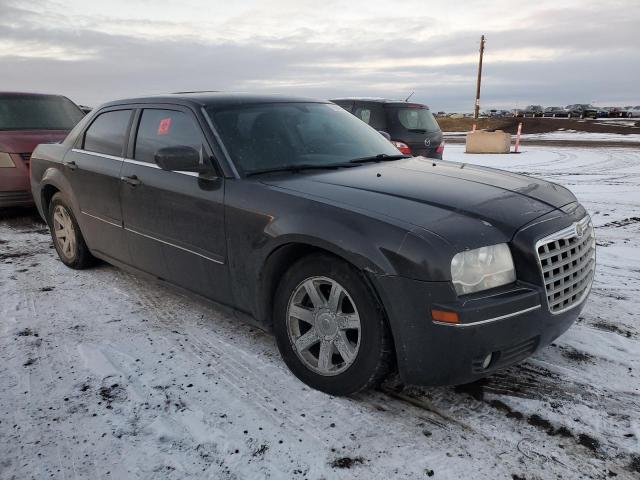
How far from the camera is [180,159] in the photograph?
10.7ft

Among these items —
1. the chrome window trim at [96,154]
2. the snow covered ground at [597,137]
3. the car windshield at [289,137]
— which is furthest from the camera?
the snow covered ground at [597,137]

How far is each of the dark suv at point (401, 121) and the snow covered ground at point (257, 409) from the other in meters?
5.58

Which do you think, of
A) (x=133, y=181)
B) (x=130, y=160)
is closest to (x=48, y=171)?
(x=130, y=160)

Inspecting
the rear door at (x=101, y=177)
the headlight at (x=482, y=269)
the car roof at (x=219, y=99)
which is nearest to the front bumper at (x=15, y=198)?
the rear door at (x=101, y=177)

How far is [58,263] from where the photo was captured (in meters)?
5.37

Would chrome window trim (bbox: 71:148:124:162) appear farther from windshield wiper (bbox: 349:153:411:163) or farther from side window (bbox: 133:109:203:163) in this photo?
windshield wiper (bbox: 349:153:411:163)

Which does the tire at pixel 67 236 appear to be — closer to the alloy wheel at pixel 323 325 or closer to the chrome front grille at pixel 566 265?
the alloy wheel at pixel 323 325

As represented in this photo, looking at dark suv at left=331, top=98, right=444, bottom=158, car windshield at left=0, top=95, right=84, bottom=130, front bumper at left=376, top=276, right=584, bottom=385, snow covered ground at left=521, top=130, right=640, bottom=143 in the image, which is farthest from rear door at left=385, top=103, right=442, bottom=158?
snow covered ground at left=521, top=130, right=640, bottom=143

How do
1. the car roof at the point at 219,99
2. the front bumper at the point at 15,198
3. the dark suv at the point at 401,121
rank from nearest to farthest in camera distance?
the car roof at the point at 219,99
the front bumper at the point at 15,198
the dark suv at the point at 401,121

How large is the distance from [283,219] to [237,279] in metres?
0.57

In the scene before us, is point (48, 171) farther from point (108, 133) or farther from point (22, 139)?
point (22, 139)

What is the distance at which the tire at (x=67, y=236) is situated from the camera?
4.91 metres

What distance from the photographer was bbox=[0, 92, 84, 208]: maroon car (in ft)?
22.8

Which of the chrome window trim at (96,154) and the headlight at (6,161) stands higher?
the chrome window trim at (96,154)
